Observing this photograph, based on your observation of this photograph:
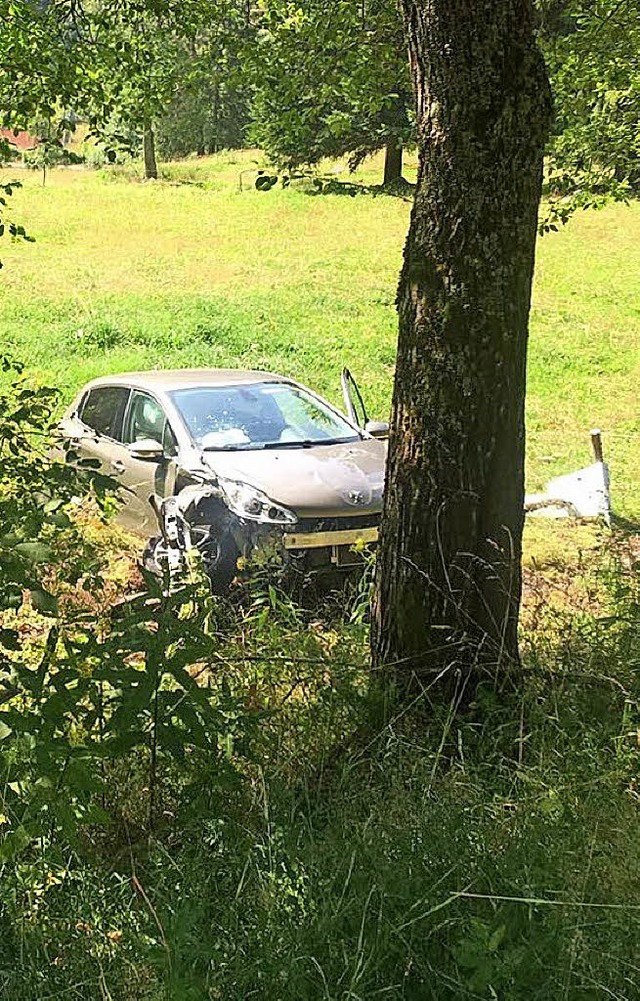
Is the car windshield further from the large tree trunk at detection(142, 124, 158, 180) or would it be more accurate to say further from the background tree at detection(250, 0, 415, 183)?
the large tree trunk at detection(142, 124, 158, 180)

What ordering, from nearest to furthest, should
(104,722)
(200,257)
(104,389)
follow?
(104,722)
(104,389)
(200,257)

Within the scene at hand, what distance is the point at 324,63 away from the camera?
8.20 meters

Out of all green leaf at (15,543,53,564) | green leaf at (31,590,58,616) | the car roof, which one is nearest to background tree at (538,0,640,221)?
the car roof

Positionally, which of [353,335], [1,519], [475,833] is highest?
[1,519]

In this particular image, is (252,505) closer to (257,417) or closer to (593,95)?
(257,417)

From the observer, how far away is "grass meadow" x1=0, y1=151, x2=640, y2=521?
17.0 meters

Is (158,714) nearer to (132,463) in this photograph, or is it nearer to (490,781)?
(490,781)

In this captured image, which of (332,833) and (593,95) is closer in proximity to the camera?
(332,833)

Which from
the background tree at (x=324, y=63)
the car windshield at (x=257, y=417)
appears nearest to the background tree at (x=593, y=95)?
the background tree at (x=324, y=63)

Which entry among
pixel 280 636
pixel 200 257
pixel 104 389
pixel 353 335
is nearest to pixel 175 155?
pixel 200 257

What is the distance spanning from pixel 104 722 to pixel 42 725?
0.22 metres

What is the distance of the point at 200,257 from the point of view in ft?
91.9

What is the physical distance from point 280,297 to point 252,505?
1746 centimetres

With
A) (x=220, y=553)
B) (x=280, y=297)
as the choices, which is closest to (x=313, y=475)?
(x=220, y=553)
